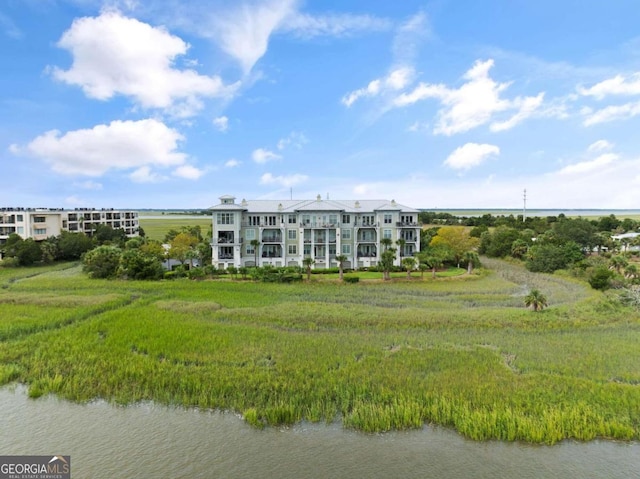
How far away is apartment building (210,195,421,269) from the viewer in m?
48.0

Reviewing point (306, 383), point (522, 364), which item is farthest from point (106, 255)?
point (522, 364)

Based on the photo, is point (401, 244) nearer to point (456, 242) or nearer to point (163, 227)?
point (456, 242)

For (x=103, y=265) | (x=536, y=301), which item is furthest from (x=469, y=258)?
(x=103, y=265)

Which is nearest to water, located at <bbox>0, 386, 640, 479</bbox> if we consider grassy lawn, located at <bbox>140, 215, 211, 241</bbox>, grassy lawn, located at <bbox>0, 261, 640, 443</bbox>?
grassy lawn, located at <bbox>0, 261, 640, 443</bbox>

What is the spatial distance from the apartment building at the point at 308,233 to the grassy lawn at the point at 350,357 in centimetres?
1598

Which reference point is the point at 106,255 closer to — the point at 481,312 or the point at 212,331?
the point at 212,331

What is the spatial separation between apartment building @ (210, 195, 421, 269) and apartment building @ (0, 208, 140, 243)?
3333 centimetres

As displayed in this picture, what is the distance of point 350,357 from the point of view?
18.7 meters

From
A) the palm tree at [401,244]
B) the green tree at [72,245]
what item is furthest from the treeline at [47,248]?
the palm tree at [401,244]

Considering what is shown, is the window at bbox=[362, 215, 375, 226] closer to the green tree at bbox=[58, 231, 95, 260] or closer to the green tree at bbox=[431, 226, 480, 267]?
the green tree at bbox=[431, 226, 480, 267]

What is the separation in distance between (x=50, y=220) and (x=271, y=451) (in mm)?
68701

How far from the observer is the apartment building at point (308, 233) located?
1890 inches

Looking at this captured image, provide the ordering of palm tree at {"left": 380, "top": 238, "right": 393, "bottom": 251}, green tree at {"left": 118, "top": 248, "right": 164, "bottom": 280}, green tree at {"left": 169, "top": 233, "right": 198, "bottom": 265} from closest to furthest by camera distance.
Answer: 1. green tree at {"left": 118, "top": 248, "right": 164, "bottom": 280}
2. palm tree at {"left": 380, "top": 238, "right": 393, "bottom": 251}
3. green tree at {"left": 169, "top": 233, "right": 198, "bottom": 265}

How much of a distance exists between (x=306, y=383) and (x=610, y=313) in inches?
883
